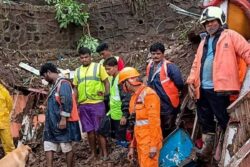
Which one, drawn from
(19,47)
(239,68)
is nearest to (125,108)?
(239,68)

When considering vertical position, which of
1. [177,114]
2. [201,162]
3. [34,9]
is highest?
[34,9]

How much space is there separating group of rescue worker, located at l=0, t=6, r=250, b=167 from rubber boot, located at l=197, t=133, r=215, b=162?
1 centimetres

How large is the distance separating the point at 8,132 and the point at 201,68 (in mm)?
3538

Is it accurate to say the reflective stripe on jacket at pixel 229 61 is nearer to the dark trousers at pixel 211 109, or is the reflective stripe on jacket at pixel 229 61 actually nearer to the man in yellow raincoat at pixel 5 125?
the dark trousers at pixel 211 109

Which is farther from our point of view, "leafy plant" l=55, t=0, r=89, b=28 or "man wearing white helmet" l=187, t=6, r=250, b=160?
"leafy plant" l=55, t=0, r=89, b=28

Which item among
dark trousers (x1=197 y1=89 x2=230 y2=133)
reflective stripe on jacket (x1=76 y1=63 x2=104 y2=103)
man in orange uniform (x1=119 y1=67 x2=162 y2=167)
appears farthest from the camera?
reflective stripe on jacket (x1=76 y1=63 x2=104 y2=103)

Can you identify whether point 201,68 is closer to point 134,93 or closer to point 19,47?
point 134,93

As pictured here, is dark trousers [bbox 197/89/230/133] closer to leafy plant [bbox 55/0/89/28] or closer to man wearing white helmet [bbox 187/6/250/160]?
man wearing white helmet [bbox 187/6/250/160]

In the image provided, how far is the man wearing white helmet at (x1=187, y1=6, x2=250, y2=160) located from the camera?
219 inches

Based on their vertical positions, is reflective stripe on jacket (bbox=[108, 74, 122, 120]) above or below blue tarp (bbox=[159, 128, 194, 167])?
above

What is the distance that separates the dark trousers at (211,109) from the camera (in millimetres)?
5793

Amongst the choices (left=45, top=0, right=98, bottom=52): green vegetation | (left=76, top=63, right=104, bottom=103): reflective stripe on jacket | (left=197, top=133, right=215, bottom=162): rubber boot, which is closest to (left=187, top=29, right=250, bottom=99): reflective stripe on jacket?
(left=197, top=133, right=215, bottom=162): rubber boot

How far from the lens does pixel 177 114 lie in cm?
680

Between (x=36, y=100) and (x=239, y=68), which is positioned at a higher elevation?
(x=239, y=68)
